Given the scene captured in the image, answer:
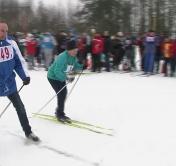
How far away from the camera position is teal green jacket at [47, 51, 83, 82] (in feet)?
24.4

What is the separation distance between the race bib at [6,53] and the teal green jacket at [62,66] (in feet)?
4.52

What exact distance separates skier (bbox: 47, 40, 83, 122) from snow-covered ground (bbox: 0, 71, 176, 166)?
435 millimetres

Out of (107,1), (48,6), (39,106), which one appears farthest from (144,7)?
(48,6)

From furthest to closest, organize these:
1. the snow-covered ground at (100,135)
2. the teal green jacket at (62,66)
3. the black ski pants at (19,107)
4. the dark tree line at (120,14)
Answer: the dark tree line at (120,14), the teal green jacket at (62,66), the black ski pants at (19,107), the snow-covered ground at (100,135)

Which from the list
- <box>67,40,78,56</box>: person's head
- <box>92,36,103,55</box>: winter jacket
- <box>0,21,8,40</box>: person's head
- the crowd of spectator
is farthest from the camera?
<box>92,36,103,55</box>: winter jacket

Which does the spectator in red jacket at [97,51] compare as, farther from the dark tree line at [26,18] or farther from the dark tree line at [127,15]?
the dark tree line at [26,18]

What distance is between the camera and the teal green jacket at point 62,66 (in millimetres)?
7438

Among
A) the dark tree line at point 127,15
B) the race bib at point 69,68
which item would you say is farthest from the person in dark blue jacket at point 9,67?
the dark tree line at point 127,15

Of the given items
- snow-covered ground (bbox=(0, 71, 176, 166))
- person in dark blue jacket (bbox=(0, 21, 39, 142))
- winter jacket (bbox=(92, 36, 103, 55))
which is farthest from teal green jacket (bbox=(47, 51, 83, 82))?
winter jacket (bbox=(92, 36, 103, 55))

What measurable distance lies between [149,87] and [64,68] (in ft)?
17.8

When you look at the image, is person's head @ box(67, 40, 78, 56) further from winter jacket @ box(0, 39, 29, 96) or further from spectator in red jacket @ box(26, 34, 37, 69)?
spectator in red jacket @ box(26, 34, 37, 69)

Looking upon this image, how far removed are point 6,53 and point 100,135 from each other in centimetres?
206

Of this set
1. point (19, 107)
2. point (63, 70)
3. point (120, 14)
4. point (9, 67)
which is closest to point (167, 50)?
point (63, 70)

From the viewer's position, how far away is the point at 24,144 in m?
6.54
